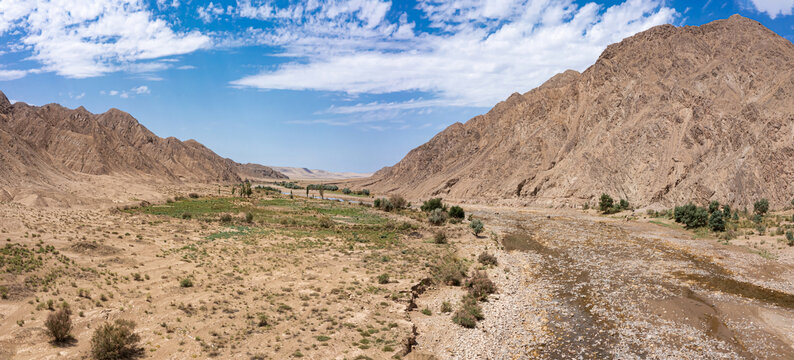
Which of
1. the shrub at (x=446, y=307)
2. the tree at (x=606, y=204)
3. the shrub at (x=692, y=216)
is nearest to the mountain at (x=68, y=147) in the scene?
the shrub at (x=446, y=307)

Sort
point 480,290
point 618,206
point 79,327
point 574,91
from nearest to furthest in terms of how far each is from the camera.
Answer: point 79,327
point 480,290
point 618,206
point 574,91

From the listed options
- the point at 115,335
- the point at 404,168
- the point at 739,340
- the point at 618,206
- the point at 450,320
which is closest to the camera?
the point at 115,335

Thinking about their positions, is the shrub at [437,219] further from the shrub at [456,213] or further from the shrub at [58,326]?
the shrub at [58,326]

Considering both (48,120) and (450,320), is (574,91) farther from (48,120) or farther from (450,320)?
(48,120)

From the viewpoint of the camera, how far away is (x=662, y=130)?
66.9 meters

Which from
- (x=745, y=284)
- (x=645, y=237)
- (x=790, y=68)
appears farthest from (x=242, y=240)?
(x=790, y=68)

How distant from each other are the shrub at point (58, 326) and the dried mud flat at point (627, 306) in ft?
A: 37.0

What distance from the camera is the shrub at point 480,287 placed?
813 inches

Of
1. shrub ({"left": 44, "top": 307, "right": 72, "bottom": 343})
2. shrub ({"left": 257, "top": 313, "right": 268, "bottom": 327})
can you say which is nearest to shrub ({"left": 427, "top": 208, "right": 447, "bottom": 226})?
shrub ({"left": 257, "top": 313, "right": 268, "bottom": 327})

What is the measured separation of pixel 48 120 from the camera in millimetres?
97812

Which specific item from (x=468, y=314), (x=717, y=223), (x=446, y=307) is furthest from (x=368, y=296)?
(x=717, y=223)

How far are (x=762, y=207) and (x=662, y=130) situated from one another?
2734 cm

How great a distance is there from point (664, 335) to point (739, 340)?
2.42 meters

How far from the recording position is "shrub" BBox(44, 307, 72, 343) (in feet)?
40.5
